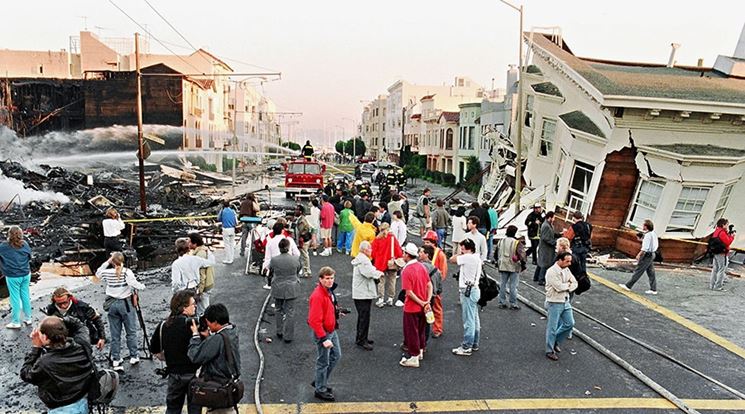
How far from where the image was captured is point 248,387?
6633mm

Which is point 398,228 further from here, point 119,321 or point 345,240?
point 119,321

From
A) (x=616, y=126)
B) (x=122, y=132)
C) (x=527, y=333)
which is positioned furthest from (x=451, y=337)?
(x=122, y=132)

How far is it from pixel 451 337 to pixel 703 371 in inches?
147

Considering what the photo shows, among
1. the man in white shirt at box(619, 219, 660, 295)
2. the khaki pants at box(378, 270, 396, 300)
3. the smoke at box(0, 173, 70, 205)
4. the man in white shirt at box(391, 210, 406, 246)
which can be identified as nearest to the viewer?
the khaki pants at box(378, 270, 396, 300)

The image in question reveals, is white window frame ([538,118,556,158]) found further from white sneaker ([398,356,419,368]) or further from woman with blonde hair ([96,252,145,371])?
woman with blonde hair ([96,252,145,371])

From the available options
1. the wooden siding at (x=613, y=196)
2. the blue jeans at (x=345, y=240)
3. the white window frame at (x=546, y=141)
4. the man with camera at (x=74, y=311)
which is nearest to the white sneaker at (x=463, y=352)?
the man with camera at (x=74, y=311)

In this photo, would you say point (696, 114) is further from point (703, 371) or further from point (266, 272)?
point (266, 272)

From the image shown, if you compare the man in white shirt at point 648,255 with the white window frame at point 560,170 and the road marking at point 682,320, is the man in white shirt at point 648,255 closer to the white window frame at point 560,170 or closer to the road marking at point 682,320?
the road marking at point 682,320

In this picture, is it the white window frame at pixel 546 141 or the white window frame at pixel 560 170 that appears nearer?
the white window frame at pixel 560 170

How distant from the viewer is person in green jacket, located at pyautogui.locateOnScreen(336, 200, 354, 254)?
1425 centimetres

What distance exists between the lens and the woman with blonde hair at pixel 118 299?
6.73 meters

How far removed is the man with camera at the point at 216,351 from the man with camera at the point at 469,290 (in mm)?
4007

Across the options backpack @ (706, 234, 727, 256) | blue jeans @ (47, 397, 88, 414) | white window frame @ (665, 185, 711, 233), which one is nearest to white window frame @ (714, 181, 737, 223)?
white window frame @ (665, 185, 711, 233)

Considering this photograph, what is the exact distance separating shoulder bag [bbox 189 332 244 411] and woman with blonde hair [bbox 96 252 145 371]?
2.78 metres
